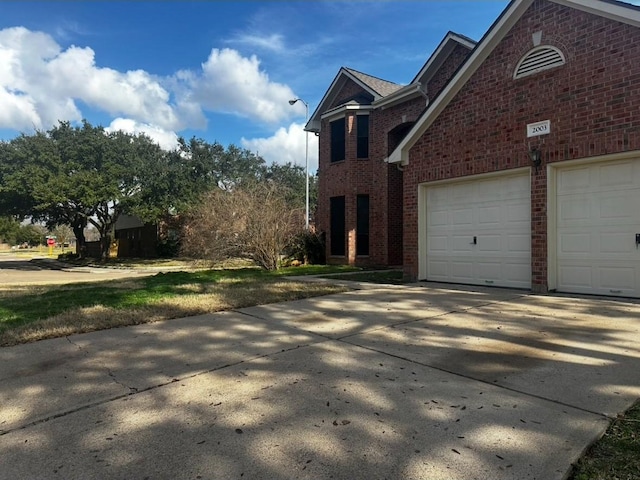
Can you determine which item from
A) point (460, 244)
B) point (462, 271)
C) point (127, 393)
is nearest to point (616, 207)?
point (460, 244)

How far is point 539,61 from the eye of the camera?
8344mm

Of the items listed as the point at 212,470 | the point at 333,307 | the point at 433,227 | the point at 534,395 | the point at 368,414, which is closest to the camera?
the point at 212,470

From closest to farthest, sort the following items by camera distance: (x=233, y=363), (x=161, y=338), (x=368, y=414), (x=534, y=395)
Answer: (x=368, y=414), (x=534, y=395), (x=233, y=363), (x=161, y=338)

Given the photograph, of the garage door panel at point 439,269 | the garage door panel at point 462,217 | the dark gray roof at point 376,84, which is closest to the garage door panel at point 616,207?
Result: the garage door panel at point 462,217

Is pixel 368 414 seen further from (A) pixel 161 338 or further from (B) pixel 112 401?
(A) pixel 161 338

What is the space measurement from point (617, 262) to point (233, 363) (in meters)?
6.78

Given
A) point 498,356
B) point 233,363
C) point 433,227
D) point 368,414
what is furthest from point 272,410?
point 433,227

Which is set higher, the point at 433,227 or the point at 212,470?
the point at 433,227

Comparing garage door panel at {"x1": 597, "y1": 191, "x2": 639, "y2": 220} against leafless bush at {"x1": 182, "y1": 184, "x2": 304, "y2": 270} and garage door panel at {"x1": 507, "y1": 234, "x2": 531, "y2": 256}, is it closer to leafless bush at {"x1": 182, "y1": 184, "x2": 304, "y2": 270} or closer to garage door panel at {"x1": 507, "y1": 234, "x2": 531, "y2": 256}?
garage door panel at {"x1": 507, "y1": 234, "x2": 531, "y2": 256}

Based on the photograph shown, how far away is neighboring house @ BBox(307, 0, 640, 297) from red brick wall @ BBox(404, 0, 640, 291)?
19mm

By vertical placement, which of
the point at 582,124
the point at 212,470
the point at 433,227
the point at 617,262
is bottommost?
the point at 212,470

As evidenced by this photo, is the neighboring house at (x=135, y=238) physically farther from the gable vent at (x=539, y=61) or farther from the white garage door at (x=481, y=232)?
the gable vent at (x=539, y=61)

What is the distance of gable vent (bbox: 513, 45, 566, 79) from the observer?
808 cm

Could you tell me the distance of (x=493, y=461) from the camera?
2.43m
